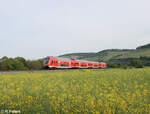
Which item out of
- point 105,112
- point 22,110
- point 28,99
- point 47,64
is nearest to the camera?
point 105,112

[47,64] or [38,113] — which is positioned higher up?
[47,64]

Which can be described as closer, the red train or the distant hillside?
the red train

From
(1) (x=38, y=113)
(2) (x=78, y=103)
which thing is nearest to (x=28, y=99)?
(1) (x=38, y=113)

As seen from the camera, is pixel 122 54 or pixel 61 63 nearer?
pixel 61 63

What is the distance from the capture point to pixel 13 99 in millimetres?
5965

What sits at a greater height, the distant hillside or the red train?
the distant hillside

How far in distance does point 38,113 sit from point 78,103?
142 centimetres

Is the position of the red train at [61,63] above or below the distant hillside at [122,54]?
below

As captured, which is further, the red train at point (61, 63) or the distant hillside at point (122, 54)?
the distant hillside at point (122, 54)

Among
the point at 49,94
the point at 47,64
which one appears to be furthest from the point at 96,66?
the point at 49,94

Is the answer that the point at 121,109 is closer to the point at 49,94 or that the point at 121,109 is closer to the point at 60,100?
the point at 60,100

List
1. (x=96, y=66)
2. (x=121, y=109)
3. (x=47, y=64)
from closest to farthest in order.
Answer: (x=121, y=109)
(x=47, y=64)
(x=96, y=66)

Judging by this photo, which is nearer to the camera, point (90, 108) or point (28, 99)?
point (90, 108)

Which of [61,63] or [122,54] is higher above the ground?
[122,54]
